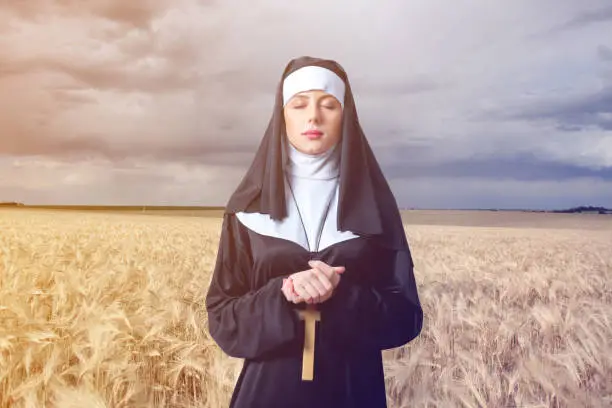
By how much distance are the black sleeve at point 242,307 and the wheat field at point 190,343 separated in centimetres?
36

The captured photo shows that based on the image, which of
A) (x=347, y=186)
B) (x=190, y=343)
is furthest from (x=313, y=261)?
(x=190, y=343)

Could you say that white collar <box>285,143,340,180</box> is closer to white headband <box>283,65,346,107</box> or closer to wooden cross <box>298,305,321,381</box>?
white headband <box>283,65,346,107</box>

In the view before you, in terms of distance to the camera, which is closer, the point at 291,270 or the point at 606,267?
the point at 291,270

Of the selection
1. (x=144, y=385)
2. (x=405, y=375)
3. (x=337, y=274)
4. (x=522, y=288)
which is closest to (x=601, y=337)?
(x=522, y=288)

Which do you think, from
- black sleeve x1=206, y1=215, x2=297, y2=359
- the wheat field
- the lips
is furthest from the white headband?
the wheat field

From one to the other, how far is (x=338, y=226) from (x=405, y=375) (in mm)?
692

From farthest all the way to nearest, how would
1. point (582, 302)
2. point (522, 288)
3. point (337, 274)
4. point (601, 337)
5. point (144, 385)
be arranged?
point (522, 288), point (582, 302), point (601, 337), point (144, 385), point (337, 274)

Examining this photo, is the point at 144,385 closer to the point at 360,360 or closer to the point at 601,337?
the point at 360,360

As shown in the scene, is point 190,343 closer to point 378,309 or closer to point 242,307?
point 242,307

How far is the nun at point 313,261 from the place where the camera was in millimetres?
1620

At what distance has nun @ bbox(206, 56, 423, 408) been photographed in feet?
5.32

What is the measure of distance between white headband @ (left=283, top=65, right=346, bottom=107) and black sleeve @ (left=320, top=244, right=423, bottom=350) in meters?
0.43

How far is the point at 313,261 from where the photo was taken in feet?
5.24

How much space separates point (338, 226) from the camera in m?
1.64
